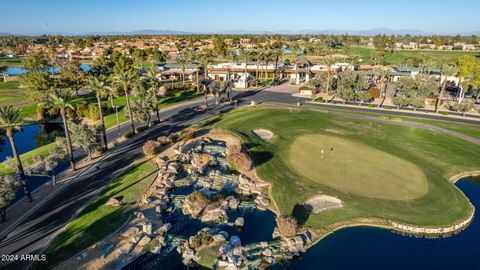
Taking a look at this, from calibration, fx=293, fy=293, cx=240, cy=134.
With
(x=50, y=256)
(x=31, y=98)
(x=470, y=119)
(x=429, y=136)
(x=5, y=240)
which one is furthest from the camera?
(x=31, y=98)

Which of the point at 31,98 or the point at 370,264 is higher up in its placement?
the point at 31,98

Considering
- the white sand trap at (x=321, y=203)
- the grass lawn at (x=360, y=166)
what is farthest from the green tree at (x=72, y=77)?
the white sand trap at (x=321, y=203)

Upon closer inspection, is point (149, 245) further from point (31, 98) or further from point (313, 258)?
point (31, 98)

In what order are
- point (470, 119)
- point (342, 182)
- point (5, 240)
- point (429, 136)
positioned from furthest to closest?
point (470, 119), point (429, 136), point (342, 182), point (5, 240)

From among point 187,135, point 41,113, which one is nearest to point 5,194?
point 187,135

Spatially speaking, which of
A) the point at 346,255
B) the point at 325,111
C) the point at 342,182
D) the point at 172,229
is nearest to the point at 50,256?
the point at 172,229

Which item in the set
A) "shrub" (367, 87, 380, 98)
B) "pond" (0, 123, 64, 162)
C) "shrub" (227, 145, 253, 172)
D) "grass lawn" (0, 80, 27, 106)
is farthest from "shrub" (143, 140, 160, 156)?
"shrub" (367, 87, 380, 98)

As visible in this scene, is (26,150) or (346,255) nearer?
(346,255)
